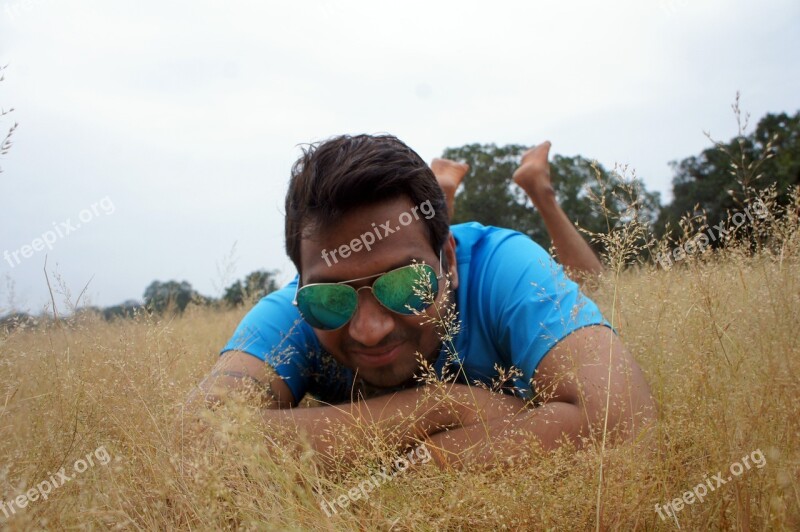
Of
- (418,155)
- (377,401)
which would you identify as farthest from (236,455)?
(418,155)

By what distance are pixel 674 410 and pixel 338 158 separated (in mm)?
1706

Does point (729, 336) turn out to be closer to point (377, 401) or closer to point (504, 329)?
point (504, 329)

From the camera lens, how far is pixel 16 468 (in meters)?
1.49

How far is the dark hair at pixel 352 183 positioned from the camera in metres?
2.42

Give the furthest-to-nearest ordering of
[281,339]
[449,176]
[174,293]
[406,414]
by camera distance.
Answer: [174,293] → [449,176] → [281,339] → [406,414]

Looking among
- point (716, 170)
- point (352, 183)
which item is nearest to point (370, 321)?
point (352, 183)

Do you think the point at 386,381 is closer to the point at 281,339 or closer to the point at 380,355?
the point at 380,355

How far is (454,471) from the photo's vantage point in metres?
1.57

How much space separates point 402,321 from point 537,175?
9.39ft

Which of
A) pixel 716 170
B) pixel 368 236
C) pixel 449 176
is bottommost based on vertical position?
pixel 716 170

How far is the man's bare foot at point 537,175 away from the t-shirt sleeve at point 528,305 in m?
2.10

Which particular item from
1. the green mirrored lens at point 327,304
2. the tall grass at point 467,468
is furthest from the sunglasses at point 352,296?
the tall grass at point 467,468

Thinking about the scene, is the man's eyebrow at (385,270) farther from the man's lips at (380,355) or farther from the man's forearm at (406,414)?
the man's forearm at (406,414)

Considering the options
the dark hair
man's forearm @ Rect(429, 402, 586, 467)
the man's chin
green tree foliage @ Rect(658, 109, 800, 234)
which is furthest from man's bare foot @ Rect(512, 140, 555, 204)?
green tree foliage @ Rect(658, 109, 800, 234)
